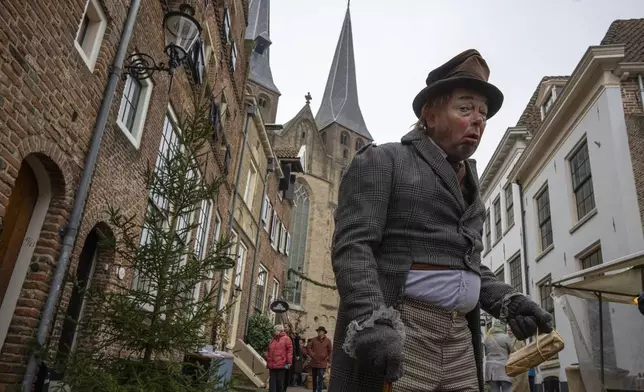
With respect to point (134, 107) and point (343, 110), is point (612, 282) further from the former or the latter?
point (343, 110)

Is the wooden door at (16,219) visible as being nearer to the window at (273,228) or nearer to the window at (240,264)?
the window at (240,264)

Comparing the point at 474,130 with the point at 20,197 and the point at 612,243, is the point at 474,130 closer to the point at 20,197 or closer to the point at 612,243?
the point at 20,197

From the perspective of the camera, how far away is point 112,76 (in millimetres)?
6816

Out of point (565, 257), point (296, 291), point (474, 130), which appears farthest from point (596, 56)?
point (296, 291)

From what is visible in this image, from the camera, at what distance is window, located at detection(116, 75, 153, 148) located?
7.68 metres

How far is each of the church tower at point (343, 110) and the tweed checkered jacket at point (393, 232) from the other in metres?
47.4

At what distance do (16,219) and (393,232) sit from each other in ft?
17.6

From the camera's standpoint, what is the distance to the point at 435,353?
5.69 feet

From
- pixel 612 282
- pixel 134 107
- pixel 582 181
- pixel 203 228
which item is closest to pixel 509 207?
pixel 582 181

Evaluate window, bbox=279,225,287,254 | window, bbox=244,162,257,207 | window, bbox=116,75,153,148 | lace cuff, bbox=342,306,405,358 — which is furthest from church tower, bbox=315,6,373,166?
lace cuff, bbox=342,306,405,358

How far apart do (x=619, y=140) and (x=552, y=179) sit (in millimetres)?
3958

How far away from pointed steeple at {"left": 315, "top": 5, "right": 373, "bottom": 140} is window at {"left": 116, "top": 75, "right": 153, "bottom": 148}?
1797 inches

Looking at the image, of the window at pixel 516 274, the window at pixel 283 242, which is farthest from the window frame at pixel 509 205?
the window at pixel 283 242

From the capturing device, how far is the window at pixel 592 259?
12773 mm
